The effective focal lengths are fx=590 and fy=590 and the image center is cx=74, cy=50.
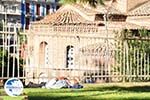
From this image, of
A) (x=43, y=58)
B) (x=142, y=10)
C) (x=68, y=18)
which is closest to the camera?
(x=43, y=58)

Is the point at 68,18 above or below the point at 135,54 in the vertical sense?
above

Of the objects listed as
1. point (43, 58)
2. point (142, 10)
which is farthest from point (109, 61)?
point (142, 10)

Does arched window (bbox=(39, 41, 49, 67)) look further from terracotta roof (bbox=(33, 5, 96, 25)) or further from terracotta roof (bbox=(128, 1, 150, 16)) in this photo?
terracotta roof (bbox=(128, 1, 150, 16))

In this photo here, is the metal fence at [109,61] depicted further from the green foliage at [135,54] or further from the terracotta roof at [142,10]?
the terracotta roof at [142,10]

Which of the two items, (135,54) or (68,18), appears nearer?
(135,54)

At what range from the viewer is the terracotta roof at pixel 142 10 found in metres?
52.6

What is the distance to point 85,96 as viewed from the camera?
1308cm

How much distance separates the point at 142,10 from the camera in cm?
5344

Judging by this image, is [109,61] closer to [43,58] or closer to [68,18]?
[43,58]

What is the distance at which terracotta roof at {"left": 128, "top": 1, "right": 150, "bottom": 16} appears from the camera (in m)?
52.6

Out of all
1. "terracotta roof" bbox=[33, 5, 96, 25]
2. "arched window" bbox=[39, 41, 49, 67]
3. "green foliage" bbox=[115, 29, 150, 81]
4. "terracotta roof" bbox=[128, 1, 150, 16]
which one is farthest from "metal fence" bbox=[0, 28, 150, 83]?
"terracotta roof" bbox=[128, 1, 150, 16]

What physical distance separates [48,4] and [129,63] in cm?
8836

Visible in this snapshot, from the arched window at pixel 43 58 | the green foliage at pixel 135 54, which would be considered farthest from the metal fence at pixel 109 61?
the arched window at pixel 43 58

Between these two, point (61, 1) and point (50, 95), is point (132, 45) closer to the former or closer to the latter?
point (61, 1)
